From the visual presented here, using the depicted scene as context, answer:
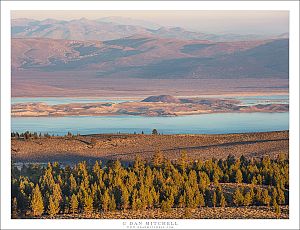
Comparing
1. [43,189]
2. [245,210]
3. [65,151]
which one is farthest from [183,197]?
[65,151]

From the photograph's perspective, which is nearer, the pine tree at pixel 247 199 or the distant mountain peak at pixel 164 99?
the pine tree at pixel 247 199

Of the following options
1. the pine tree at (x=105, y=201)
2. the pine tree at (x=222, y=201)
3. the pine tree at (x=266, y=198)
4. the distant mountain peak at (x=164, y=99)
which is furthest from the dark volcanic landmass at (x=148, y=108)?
the pine tree at (x=105, y=201)

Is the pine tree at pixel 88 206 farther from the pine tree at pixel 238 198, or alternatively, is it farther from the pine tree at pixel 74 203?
the pine tree at pixel 238 198

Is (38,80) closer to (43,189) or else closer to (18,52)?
(18,52)

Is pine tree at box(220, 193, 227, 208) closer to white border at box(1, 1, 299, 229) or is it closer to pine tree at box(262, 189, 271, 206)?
pine tree at box(262, 189, 271, 206)

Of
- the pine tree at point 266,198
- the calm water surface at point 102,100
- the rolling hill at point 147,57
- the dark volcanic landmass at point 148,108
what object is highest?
the rolling hill at point 147,57

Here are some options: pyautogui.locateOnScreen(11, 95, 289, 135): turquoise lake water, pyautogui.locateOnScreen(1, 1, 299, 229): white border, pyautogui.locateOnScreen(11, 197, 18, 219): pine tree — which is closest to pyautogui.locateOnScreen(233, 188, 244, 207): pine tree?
pyautogui.locateOnScreen(1, 1, 299, 229): white border
